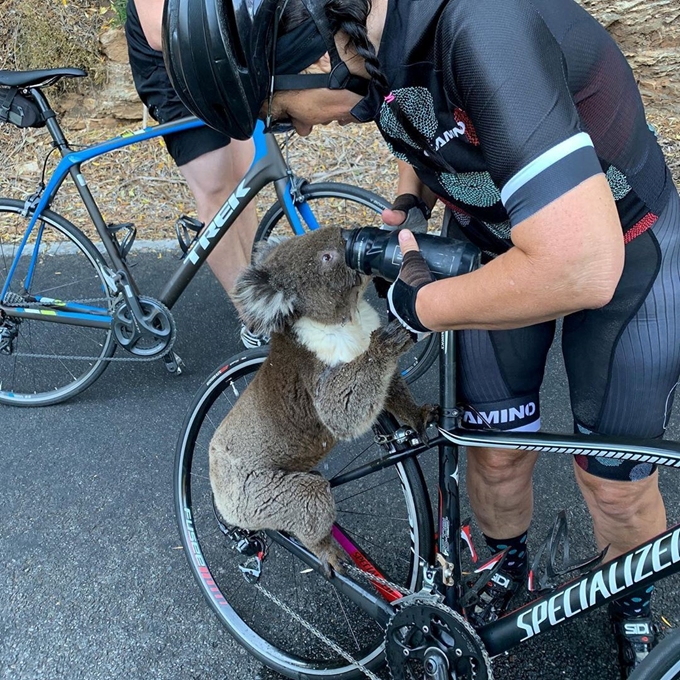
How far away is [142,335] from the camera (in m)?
3.94

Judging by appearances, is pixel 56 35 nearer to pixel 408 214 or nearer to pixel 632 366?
pixel 408 214

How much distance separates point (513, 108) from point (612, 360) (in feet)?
3.01

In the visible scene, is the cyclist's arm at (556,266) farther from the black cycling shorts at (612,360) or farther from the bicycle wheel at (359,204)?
the bicycle wheel at (359,204)

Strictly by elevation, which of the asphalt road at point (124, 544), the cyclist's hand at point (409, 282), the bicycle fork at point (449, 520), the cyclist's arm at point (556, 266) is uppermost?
the cyclist's arm at point (556, 266)

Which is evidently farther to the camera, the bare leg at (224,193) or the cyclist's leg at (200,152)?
the bare leg at (224,193)

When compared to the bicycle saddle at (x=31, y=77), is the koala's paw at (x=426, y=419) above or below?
below

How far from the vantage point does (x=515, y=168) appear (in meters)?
1.39

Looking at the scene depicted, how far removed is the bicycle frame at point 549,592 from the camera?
1668mm

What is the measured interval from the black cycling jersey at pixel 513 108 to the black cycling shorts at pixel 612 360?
13 centimetres

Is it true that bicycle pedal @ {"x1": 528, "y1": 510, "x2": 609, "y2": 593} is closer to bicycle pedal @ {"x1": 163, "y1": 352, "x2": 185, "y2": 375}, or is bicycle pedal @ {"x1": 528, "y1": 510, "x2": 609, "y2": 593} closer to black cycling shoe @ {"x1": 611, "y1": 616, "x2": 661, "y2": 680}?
black cycling shoe @ {"x1": 611, "y1": 616, "x2": 661, "y2": 680}

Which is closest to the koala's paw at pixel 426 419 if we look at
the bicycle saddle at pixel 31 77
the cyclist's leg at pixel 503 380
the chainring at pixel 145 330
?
the cyclist's leg at pixel 503 380

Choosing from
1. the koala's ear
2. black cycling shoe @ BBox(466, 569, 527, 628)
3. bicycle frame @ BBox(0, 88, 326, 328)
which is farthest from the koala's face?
bicycle frame @ BBox(0, 88, 326, 328)

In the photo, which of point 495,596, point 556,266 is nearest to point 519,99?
point 556,266

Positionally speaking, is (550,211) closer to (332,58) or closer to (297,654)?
(332,58)
